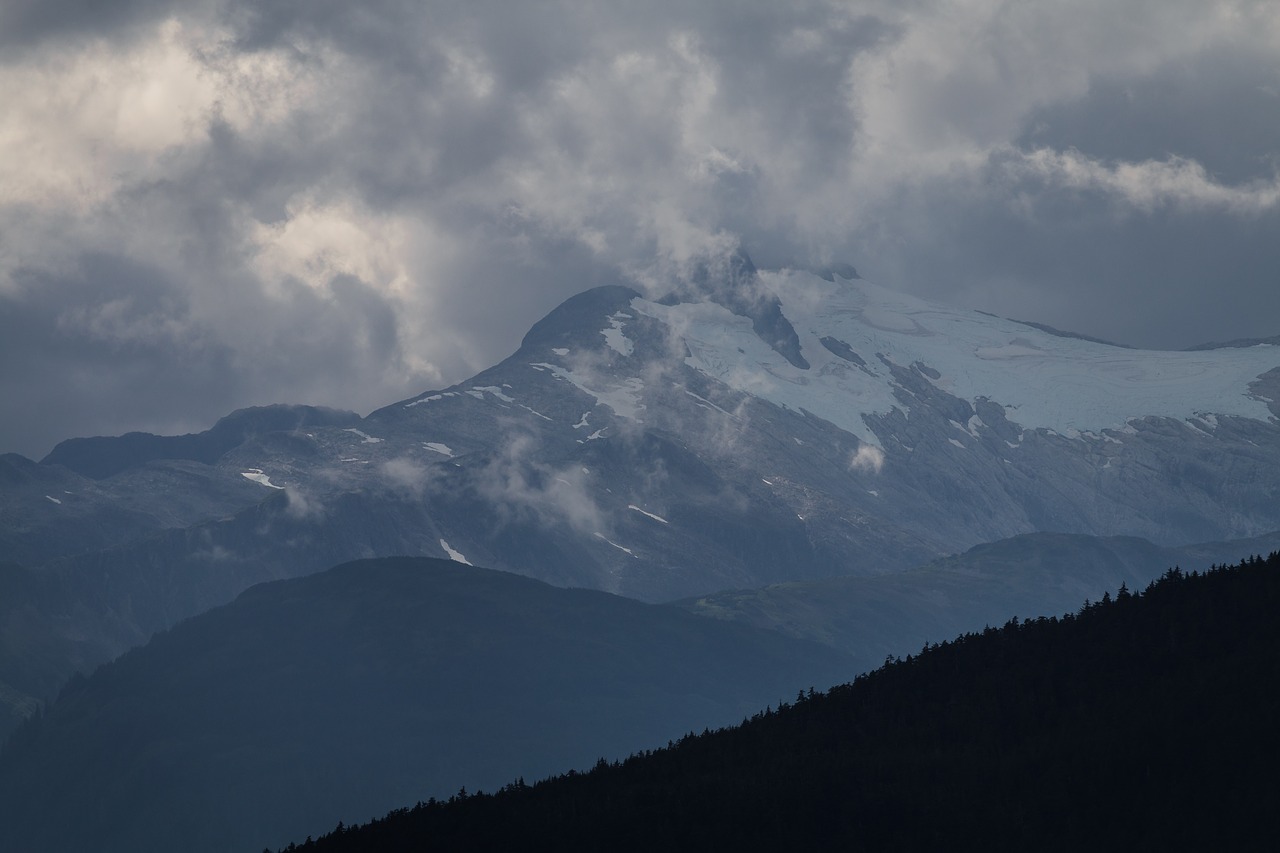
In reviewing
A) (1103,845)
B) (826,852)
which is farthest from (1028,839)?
(826,852)

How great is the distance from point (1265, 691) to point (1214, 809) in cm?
1862

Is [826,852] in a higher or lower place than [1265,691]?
lower

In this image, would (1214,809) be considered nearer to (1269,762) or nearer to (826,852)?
(1269,762)

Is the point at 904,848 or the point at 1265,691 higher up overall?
the point at 1265,691

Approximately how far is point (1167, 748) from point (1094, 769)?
24.8ft

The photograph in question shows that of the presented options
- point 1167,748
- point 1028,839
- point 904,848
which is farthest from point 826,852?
point 1167,748

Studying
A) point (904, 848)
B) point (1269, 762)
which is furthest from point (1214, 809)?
point (904, 848)

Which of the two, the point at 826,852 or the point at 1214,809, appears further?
the point at 826,852

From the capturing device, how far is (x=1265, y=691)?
7776 inches

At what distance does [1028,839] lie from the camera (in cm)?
19275

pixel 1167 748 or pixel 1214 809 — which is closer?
pixel 1214 809

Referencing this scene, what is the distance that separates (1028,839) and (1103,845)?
27.0ft

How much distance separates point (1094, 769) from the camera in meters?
198

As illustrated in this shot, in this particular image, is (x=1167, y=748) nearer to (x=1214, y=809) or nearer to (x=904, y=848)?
(x=1214, y=809)
